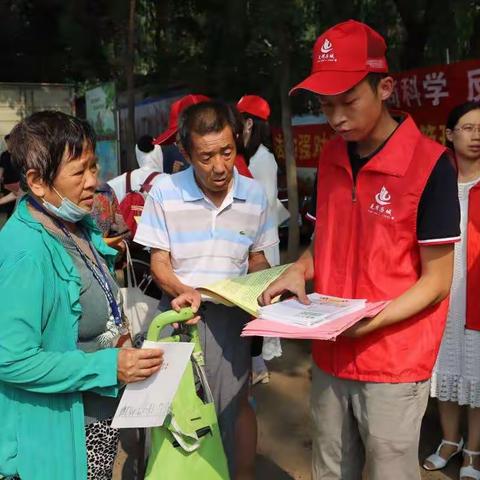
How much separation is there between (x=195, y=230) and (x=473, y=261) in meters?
1.35

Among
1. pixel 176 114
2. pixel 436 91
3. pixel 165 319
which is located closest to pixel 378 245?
pixel 165 319

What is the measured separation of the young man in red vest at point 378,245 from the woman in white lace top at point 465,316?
112cm

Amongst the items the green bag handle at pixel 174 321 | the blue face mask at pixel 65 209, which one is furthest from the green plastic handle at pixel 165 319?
the blue face mask at pixel 65 209

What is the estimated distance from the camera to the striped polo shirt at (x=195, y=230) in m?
2.35

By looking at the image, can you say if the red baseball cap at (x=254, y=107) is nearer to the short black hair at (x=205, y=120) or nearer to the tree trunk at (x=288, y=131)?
the short black hair at (x=205, y=120)

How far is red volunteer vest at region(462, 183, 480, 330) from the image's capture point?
2861mm

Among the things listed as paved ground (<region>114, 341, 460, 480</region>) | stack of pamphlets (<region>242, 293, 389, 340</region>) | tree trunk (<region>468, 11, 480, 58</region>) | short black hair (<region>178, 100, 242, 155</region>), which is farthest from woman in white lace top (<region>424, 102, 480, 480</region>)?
tree trunk (<region>468, 11, 480, 58</region>)

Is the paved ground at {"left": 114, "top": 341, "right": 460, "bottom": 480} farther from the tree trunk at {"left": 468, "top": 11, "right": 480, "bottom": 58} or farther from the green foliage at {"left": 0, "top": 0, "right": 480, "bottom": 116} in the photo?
the tree trunk at {"left": 468, "top": 11, "right": 480, "bottom": 58}

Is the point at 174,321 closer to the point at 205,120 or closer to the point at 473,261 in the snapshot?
the point at 205,120

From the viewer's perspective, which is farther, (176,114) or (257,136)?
(257,136)

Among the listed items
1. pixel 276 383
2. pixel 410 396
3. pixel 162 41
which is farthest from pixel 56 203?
pixel 162 41

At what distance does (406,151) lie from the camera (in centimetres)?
177

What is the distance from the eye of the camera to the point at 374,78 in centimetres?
179

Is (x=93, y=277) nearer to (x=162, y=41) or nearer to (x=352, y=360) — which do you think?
(x=352, y=360)
